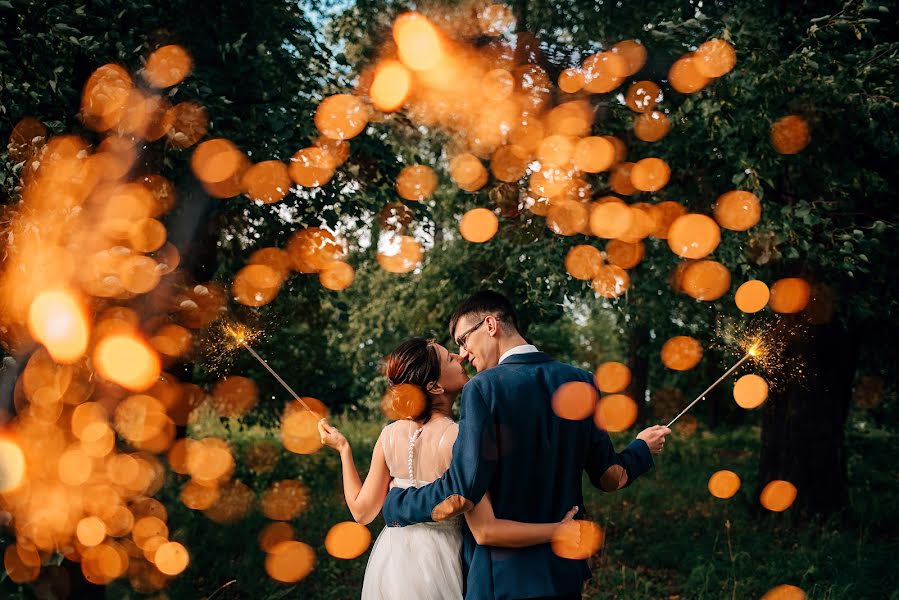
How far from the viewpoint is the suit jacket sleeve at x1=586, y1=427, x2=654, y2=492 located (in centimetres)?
336

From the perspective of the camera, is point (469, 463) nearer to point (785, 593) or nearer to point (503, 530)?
point (503, 530)

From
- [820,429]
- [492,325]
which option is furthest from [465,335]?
[820,429]

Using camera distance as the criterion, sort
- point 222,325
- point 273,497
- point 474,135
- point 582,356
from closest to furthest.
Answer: point 222,325
point 474,135
point 273,497
point 582,356

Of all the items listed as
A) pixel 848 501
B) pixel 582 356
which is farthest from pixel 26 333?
pixel 582 356

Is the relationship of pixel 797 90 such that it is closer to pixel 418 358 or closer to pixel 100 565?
pixel 418 358

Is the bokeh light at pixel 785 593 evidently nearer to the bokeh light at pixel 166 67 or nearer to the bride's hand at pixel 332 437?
the bride's hand at pixel 332 437

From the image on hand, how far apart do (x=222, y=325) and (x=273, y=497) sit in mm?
5898

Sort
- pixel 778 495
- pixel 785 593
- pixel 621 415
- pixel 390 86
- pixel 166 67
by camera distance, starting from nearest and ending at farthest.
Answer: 1. pixel 166 67
2. pixel 785 593
3. pixel 390 86
4. pixel 778 495
5. pixel 621 415

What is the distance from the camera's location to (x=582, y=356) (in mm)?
38750

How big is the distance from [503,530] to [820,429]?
7.64m

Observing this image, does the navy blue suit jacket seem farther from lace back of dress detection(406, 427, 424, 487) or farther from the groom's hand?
the groom's hand

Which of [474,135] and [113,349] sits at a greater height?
[113,349]

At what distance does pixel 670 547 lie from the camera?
8.72 metres

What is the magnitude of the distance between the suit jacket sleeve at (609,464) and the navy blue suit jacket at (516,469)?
15 centimetres
